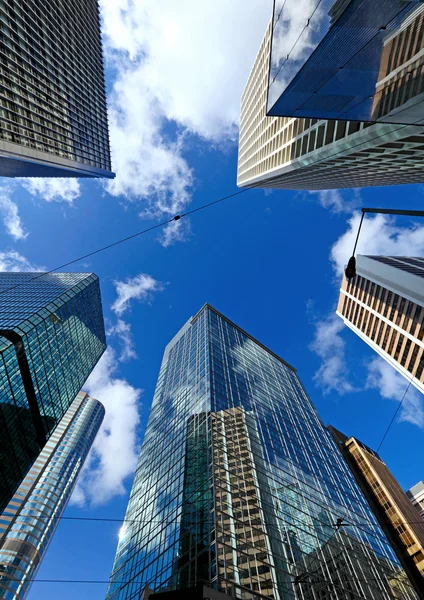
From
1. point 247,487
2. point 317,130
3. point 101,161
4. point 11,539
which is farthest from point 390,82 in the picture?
point 11,539

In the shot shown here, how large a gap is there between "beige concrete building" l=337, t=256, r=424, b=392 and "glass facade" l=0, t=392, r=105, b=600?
116m

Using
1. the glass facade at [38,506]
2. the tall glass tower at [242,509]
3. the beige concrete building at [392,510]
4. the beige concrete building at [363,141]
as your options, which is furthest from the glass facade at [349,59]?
the glass facade at [38,506]

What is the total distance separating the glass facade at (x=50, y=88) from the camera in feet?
156

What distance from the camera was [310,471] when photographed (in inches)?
1932

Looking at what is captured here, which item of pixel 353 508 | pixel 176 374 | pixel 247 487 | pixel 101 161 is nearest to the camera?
pixel 247 487

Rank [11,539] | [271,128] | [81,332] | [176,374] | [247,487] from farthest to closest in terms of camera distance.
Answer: [11,539], [81,332], [176,374], [271,128], [247,487]

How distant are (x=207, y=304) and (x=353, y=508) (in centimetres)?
6045

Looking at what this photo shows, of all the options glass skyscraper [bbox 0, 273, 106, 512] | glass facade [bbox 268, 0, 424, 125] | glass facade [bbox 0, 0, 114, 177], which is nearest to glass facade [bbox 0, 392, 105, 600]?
glass skyscraper [bbox 0, 273, 106, 512]

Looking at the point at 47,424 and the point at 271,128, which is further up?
the point at 271,128

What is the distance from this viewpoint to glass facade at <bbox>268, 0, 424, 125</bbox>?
8.82 m

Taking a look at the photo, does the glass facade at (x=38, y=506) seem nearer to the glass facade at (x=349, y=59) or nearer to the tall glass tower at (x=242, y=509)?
the tall glass tower at (x=242, y=509)

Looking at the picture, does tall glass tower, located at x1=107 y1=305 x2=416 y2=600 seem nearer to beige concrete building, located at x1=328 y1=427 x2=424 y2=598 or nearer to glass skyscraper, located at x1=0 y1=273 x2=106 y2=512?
glass skyscraper, located at x1=0 y1=273 x2=106 y2=512

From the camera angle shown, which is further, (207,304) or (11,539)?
(11,539)

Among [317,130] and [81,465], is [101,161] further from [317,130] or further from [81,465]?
[81,465]
